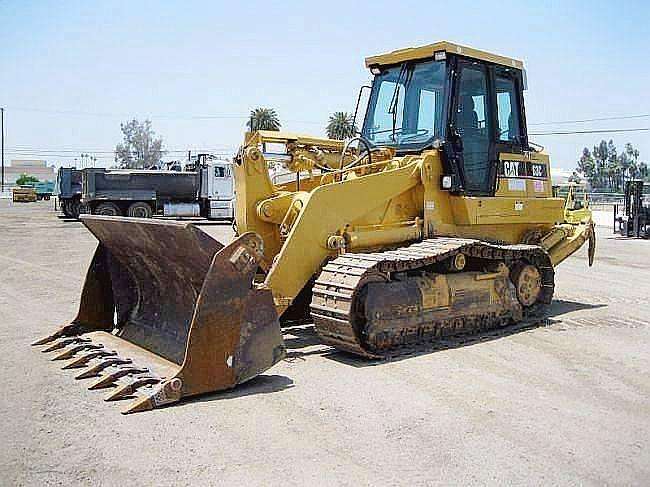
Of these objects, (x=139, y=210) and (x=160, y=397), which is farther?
(x=139, y=210)

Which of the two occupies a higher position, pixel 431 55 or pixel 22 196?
pixel 431 55

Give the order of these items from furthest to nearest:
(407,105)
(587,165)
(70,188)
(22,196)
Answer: (587,165) < (22,196) < (70,188) < (407,105)

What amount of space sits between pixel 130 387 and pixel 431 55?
5.32 meters

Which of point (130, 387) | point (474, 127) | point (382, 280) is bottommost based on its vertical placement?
point (130, 387)

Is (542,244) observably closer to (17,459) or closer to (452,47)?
(452,47)

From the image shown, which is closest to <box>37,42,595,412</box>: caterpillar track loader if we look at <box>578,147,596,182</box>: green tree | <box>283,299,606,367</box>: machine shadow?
<box>283,299,606,367</box>: machine shadow

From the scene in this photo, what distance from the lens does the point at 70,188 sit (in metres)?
32.5

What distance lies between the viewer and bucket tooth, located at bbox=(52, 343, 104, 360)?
22.3 ft

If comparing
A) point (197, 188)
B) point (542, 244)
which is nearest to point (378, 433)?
point (542, 244)

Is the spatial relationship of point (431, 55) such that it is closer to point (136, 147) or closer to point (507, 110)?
point (507, 110)

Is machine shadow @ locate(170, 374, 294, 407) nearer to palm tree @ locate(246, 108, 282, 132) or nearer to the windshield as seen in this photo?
the windshield

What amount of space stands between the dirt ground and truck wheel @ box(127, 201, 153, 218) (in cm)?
2229

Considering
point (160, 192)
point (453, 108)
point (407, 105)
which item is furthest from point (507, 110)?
point (160, 192)

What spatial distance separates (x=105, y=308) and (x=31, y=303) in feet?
11.3
